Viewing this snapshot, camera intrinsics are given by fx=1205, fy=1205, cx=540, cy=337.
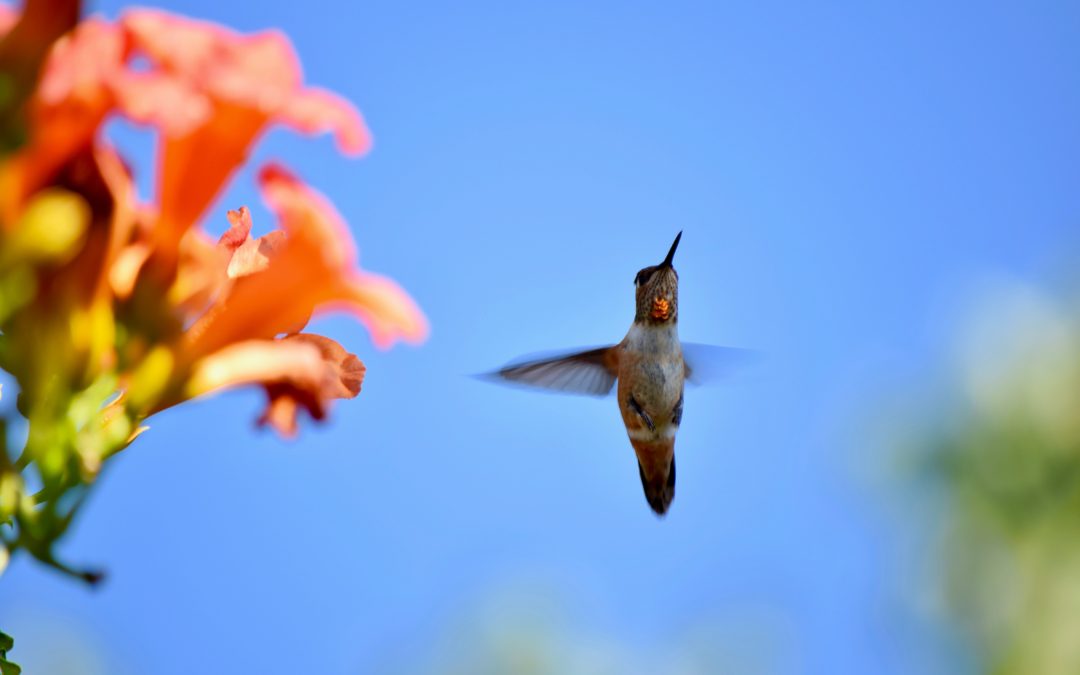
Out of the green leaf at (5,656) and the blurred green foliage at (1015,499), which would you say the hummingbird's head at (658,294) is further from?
the blurred green foliage at (1015,499)

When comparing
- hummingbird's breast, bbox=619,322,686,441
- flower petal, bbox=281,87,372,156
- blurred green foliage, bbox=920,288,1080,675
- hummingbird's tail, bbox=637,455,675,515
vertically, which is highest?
blurred green foliage, bbox=920,288,1080,675

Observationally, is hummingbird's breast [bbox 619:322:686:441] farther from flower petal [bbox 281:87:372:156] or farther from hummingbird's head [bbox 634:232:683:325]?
flower petal [bbox 281:87:372:156]

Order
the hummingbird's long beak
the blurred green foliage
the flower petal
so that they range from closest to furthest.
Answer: the flower petal < the hummingbird's long beak < the blurred green foliage

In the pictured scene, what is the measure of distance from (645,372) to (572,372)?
376 mm

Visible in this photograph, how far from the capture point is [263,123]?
2.25 meters

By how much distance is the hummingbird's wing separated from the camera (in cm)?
565

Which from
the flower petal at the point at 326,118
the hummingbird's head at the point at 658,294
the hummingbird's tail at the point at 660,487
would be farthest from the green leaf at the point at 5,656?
the hummingbird's tail at the point at 660,487

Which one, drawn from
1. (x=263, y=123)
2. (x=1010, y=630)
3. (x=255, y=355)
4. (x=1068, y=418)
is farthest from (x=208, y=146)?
(x=1068, y=418)

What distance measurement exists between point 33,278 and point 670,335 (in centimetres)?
395

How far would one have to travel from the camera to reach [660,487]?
6.30m

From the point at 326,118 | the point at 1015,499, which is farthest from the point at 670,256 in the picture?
the point at 1015,499

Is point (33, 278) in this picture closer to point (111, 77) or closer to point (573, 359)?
point (111, 77)

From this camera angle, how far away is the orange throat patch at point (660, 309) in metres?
5.72

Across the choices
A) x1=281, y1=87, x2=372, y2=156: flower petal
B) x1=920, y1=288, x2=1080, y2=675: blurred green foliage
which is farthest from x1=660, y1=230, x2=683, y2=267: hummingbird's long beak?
x1=920, y1=288, x2=1080, y2=675: blurred green foliage
